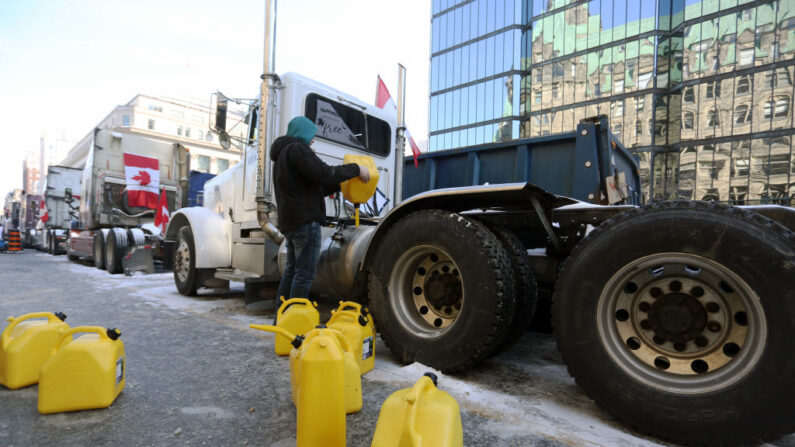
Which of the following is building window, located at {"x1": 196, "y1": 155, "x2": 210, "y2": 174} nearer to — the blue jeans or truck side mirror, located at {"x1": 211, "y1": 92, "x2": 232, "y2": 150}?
truck side mirror, located at {"x1": 211, "y1": 92, "x2": 232, "y2": 150}

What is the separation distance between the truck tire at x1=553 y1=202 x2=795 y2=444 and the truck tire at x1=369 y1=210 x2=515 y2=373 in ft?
1.15

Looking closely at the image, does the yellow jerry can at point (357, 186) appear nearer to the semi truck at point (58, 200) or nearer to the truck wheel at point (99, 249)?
the truck wheel at point (99, 249)

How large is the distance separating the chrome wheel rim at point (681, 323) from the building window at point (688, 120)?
24.9 meters

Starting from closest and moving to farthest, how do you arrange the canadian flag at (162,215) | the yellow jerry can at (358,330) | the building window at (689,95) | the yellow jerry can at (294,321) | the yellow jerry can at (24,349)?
the yellow jerry can at (24,349) < the yellow jerry can at (358,330) < the yellow jerry can at (294,321) < the canadian flag at (162,215) < the building window at (689,95)

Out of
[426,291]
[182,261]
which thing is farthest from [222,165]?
[426,291]

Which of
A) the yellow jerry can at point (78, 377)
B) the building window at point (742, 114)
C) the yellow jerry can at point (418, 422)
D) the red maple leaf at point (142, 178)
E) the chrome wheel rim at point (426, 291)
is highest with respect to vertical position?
the building window at point (742, 114)

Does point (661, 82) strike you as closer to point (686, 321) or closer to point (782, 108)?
point (782, 108)

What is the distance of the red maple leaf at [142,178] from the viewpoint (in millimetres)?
9594

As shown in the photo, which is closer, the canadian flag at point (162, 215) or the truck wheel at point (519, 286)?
the truck wheel at point (519, 286)

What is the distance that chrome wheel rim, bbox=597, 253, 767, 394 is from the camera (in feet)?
5.24

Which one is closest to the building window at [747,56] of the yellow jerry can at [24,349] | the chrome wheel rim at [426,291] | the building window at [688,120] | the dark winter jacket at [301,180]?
the building window at [688,120]

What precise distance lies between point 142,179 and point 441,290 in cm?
974

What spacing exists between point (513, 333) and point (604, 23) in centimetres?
2753

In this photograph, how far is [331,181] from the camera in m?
3.16
